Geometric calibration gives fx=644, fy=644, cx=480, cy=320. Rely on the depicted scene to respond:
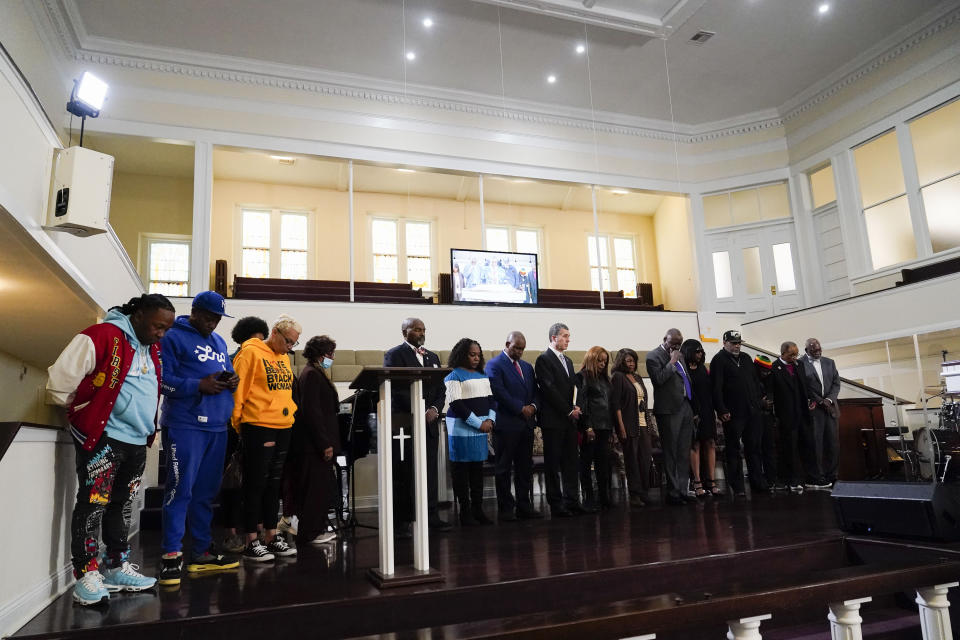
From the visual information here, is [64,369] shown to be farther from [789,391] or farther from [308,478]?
[789,391]

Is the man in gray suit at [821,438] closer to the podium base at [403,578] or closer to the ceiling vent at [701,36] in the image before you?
the podium base at [403,578]

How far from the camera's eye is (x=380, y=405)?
9.56 ft

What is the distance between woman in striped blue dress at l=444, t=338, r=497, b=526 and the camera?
14.6 ft

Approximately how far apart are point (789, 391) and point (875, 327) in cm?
324

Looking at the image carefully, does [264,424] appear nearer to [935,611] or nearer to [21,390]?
[935,611]

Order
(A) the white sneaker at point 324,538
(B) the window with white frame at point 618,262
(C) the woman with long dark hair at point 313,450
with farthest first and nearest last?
(B) the window with white frame at point 618,262 → (A) the white sneaker at point 324,538 → (C) the woman with long dark hair at point 313,450

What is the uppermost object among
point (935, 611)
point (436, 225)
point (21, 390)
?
point (436, 225)

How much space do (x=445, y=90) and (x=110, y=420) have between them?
797cm

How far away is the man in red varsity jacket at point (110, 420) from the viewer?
2586 millimetres

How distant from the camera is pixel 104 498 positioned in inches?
105

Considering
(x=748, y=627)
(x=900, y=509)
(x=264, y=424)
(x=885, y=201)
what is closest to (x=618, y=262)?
(x=885, y=201)

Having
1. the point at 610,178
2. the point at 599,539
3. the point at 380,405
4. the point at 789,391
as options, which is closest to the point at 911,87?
the point at 610,178

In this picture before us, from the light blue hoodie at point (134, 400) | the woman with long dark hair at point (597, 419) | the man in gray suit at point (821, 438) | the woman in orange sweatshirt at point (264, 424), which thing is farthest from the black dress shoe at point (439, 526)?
the man in gray suit at point (821, 438)

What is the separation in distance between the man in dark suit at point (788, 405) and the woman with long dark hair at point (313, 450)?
13.7 feet
